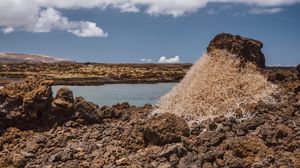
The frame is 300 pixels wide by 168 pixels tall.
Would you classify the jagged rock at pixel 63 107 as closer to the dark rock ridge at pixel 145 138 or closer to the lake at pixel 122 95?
the dark rock ridge at pixel 145 138

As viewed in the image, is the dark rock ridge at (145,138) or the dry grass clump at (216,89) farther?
the dry grass clump at (216,89)

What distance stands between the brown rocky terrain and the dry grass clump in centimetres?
50

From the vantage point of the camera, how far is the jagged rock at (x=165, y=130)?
11.8m

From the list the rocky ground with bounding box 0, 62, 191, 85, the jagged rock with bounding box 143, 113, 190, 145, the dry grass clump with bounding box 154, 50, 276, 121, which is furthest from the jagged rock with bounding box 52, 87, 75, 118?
the rocky ground with bounding box 0, 62, 191, 85

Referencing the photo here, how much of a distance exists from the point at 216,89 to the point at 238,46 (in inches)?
80.0

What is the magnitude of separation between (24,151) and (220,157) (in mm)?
4965

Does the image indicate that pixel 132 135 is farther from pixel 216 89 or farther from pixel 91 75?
pixel 91 75

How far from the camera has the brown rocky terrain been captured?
10.9 metres

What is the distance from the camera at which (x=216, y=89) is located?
14.3 m

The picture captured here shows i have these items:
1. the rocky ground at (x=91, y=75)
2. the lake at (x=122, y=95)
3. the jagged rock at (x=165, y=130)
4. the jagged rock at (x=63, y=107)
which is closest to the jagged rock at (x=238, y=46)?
the jagged rock at (x=165, y=130)

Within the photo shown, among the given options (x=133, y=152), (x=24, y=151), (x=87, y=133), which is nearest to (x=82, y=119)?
(x=87, y=133)

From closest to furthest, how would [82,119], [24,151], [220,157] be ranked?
[220,157], [24,151], [82,119]

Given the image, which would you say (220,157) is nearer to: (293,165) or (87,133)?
(293,165)

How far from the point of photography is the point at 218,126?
497 inches
